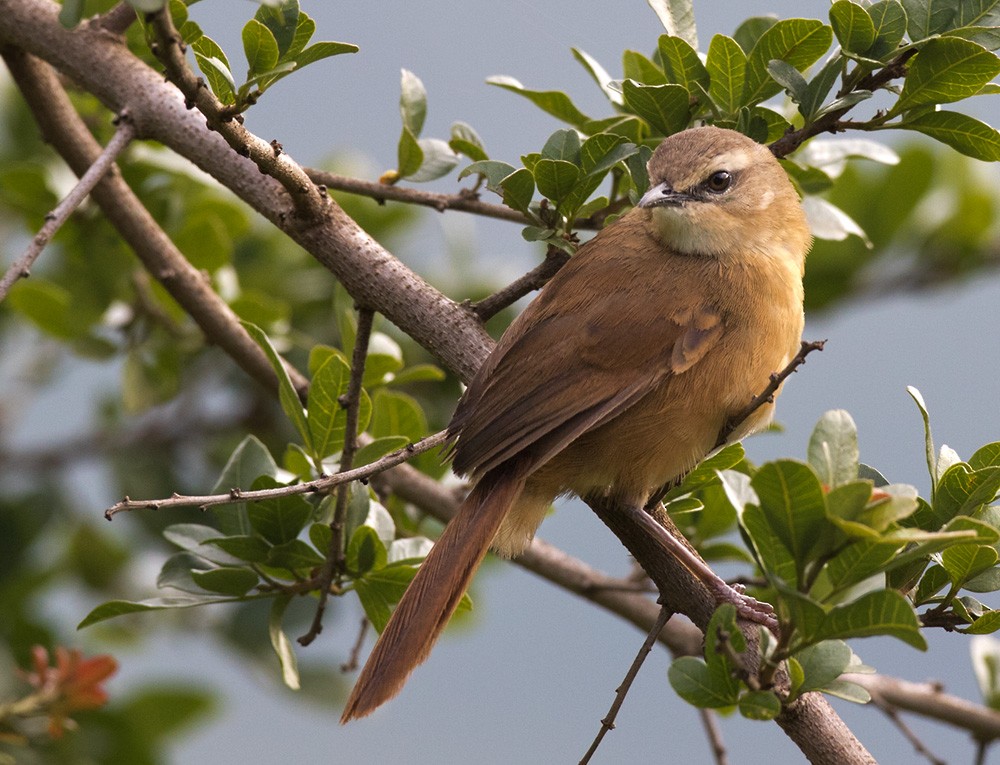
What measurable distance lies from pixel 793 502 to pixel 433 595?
0.95 metres

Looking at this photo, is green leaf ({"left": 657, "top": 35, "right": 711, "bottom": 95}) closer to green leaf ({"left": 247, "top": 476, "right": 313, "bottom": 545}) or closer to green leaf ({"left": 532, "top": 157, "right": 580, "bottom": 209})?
green leaf ({"left": 532, "top": 157, "right": 580, "bottom": 209})

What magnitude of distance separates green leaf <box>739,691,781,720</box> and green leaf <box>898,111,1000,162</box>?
1.46 metres

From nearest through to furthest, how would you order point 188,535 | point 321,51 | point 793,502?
point 793,502 < point 321,51 < point 188,535

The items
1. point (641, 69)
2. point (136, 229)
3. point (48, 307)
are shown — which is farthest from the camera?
point (48, 307)

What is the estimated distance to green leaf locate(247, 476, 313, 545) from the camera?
277cm

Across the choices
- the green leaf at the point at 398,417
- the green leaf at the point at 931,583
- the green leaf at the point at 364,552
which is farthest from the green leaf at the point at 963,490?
the green leaf at the point at 398,417

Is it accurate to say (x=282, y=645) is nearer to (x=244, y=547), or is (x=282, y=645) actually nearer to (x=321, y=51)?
(x=244, y=547)

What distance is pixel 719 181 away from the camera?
326 cm

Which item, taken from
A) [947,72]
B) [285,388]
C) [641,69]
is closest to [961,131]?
[947,72]

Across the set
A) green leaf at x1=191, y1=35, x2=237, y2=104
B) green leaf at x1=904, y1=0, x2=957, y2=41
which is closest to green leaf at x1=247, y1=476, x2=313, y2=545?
green leaf at x1=191, y1=35, x2=237, y2=104

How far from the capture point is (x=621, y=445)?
2.95m

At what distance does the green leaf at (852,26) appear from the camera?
2.65 m

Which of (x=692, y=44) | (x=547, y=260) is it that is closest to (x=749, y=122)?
(x=692, y=44)

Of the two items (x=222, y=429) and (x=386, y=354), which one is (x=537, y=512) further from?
(x=222, y=429)
